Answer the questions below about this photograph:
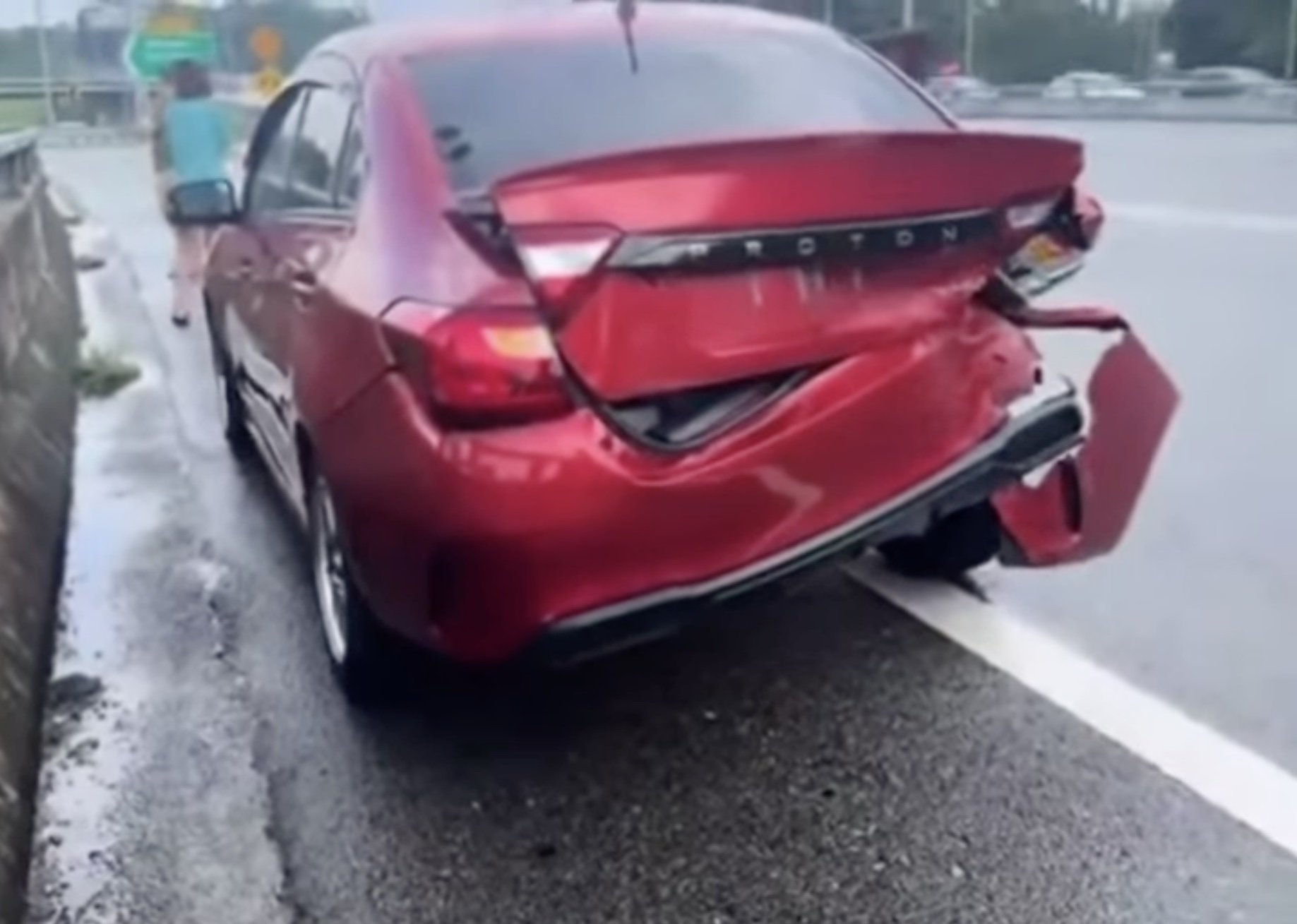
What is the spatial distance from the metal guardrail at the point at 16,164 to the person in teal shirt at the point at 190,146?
3.17 feet

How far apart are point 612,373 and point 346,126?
150 cm

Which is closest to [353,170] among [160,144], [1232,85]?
[160,144]

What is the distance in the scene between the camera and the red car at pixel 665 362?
338cm

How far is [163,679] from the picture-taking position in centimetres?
475

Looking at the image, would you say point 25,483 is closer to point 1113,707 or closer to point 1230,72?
point 1113,707

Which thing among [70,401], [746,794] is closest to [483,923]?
[746,794]

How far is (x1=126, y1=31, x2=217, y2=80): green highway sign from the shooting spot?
26.8 m

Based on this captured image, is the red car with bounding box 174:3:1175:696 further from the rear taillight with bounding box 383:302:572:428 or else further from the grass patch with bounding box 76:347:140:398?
the grass patch with bounding box 76:347:140:398

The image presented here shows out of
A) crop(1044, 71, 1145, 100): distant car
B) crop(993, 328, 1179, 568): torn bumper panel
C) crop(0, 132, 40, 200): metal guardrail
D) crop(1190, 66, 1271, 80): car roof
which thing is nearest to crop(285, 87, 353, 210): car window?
crop(993, 328, 1179, 568): torn bumper panel

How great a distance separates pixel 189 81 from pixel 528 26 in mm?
7579

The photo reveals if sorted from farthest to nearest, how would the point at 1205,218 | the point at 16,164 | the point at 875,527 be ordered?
the point at 1205,218
the point at 16,164
the point at 875,527

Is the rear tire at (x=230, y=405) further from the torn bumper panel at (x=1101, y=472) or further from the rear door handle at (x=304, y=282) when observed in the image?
the torn bumper panel at (x=1101, y=472)

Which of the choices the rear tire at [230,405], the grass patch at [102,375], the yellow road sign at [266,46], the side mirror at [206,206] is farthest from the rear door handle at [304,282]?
the yellow road sign at [266,46]

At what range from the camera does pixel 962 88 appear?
31047 mm
